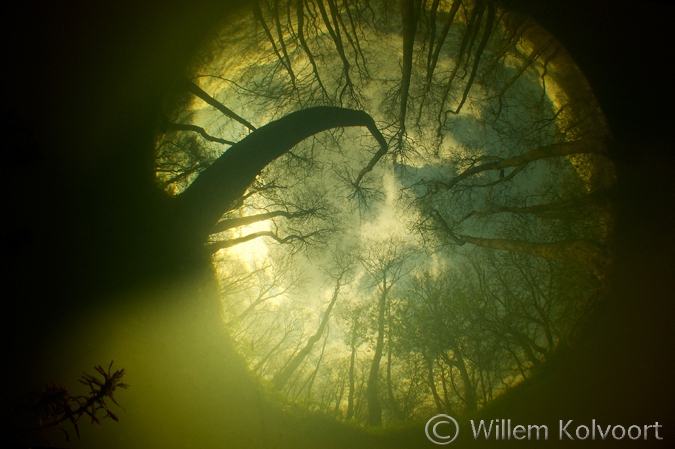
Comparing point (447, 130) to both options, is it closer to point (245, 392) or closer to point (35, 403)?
point (245, 392)

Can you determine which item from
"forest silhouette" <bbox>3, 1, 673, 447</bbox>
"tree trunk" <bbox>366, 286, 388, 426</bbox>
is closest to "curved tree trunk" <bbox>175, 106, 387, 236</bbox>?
"forest silhouette" <bbox>3, 1, 673, 447</bbox>

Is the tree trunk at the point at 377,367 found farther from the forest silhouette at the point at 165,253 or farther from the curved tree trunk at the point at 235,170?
the curved tree trunk at the point at 235,170

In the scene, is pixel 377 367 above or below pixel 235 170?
below

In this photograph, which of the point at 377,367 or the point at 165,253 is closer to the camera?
the point at 165,253

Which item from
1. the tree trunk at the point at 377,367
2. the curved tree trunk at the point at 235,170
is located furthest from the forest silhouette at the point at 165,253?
the tree trunk at the point at 377,367

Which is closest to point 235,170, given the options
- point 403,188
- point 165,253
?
point 165,253

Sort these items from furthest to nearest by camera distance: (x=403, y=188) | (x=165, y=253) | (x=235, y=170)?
(x=403, y=188) → (x=235, y=170) → (x=165, y=253)

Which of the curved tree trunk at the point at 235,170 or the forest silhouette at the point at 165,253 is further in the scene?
the curved tree trunk at the point at 235,170

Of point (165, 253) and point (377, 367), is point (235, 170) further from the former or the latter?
point (377, 367)

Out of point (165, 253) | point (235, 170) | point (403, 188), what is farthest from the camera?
point (403, 188)

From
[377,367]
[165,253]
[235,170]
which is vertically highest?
[235,170]

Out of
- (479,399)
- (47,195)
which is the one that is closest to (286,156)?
(47,195)
